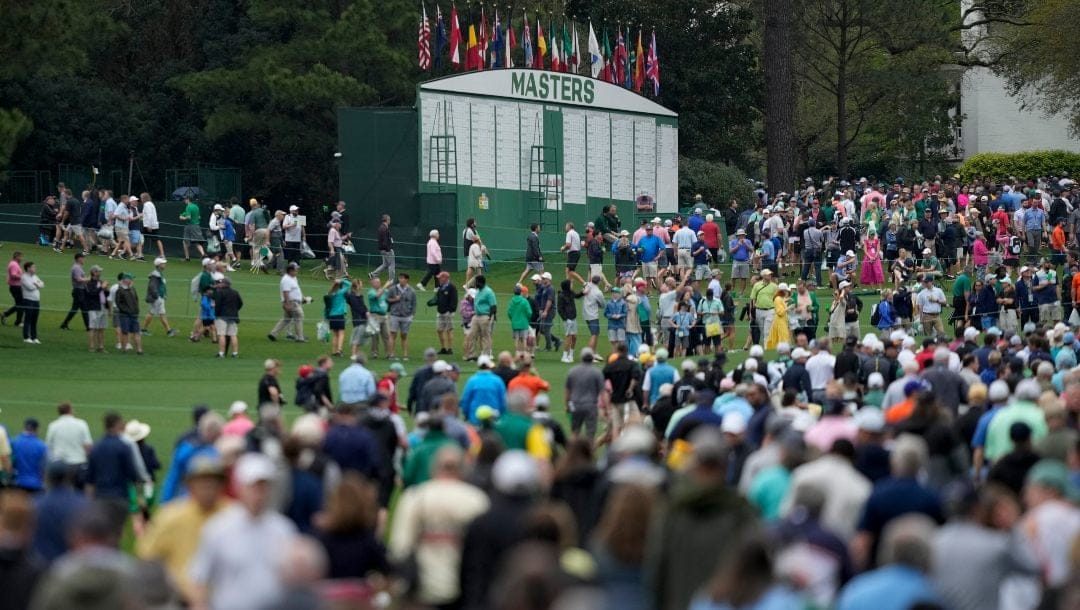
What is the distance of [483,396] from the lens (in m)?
18.8

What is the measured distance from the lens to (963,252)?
38312 mm

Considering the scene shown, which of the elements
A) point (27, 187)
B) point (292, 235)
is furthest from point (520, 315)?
point (27, 187)

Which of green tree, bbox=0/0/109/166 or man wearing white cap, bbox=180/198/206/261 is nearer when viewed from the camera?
green tree, bbox=0/0/109/166

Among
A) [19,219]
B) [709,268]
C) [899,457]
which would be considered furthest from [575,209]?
[899,457]

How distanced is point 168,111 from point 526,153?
16230 millimetres

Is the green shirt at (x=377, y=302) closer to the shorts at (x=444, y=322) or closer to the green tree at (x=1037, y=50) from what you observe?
the shorts at (x=444, y=322)

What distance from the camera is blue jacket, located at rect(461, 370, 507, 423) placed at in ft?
61.7

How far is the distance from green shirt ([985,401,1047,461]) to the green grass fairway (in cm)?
1024

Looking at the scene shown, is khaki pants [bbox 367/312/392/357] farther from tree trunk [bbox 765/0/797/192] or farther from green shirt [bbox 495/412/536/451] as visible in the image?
tree trunk [bbox 765/0/797/192]

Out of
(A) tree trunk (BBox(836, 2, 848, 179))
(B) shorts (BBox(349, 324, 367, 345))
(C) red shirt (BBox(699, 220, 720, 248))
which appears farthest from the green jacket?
(A) tree trunk (BBox(836, 2, 848, 179))

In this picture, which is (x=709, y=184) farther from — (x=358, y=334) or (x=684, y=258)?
(x=358, y=334)

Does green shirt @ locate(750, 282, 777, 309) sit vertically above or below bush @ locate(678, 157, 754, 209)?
below

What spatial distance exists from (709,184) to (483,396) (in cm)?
3589

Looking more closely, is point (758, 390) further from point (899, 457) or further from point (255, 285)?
point (255, 285)
